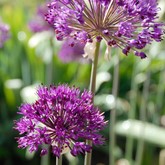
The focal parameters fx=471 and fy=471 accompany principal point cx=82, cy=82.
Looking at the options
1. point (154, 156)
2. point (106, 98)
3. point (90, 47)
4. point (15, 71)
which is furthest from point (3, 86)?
point (90, 47)

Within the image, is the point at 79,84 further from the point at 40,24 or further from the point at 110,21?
the point at 110,21

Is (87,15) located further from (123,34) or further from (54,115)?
(54,115)

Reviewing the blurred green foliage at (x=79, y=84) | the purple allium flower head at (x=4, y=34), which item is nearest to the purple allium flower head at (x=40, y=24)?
the blurred green foliage at (x=79, y=84)

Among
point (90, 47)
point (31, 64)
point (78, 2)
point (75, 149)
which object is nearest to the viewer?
point (75, 149)

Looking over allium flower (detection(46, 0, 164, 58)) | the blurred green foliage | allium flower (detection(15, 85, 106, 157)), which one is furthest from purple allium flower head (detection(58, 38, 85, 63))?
allium flower (detection(15, 85, 106, 157))

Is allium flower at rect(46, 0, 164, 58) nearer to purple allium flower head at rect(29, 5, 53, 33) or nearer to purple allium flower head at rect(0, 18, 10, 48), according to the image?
purple allium flower head at rect(0, 18, 10, 48)

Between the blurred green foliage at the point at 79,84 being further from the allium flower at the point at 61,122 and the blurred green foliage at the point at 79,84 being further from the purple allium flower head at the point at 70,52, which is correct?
the allium flower at the point at 61,122

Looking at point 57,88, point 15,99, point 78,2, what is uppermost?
point 78,2

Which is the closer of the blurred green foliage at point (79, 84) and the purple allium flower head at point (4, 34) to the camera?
the purple allium flower head at point (4, 34)
